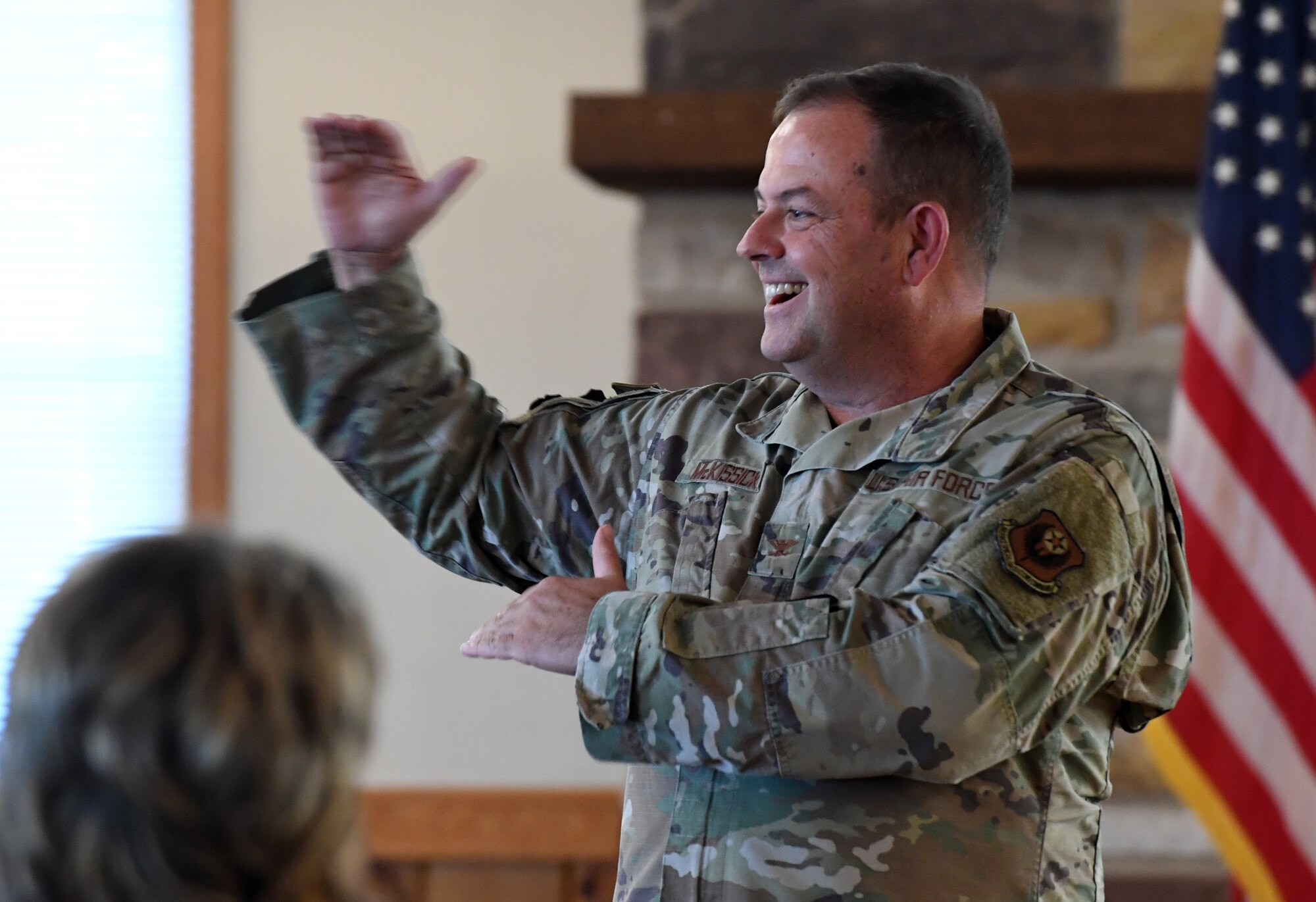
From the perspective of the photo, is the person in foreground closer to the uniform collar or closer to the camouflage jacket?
the camouflage jacket

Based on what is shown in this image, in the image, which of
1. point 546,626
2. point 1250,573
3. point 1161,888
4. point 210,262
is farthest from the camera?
point 210,262

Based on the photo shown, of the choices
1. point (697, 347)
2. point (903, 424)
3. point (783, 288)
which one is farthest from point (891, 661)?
point (697, 347)

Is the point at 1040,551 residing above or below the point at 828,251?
below

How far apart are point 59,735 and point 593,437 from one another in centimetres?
114

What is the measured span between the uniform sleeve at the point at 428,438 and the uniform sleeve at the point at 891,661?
36 cm

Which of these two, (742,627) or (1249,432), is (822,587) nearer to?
(742,627)

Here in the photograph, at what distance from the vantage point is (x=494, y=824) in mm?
3301

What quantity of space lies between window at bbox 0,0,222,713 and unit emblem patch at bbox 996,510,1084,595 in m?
2.38

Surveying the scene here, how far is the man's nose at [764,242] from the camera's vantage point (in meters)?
1.77

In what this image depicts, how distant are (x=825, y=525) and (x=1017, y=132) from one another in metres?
1.35

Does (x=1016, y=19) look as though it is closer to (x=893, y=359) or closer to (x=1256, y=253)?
(x=1256, y=253)

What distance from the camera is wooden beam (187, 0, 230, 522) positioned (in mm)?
3398

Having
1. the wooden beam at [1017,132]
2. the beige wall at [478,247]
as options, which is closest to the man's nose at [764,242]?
the wooden beam at [1017,132]

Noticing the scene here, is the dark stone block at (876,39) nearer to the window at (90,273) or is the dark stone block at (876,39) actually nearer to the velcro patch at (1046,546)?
the window at (90,273)
